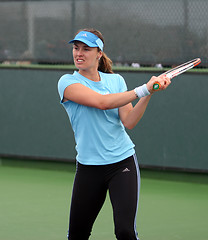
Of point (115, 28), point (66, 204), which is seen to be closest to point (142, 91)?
point (66, 204)

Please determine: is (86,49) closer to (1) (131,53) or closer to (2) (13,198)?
(2) (13,198)

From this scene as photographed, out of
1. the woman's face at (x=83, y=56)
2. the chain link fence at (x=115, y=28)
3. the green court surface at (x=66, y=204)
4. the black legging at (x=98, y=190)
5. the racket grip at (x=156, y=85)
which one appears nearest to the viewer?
the racket grip at (x=156, y=85)

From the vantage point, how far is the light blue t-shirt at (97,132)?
4297mm

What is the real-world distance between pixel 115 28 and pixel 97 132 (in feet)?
15.2

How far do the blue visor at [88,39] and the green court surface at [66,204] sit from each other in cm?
202

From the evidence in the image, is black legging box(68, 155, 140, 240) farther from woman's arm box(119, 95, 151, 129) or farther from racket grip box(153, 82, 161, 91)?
racket grip box(153, 82, 161, 91)

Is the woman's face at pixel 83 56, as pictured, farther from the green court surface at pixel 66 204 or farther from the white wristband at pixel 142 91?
the green court surface at pixel 66 204

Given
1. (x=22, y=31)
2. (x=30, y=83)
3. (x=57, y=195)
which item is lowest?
(x=57, y=195)

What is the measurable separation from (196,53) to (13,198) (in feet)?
9.96

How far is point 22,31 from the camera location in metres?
9.41

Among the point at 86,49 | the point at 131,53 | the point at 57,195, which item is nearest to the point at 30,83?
the point at 131,53

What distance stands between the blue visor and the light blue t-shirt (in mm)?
262

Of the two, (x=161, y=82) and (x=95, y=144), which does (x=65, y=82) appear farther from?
(x=161, y=82)

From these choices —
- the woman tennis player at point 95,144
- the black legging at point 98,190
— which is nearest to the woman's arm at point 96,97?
the woman tennis player at point 95,144
